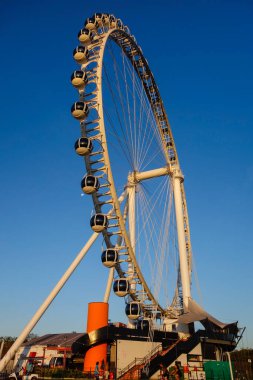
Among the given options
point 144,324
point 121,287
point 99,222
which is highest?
point 99,222

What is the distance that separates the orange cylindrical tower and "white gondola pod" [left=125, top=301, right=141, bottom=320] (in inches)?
60.7

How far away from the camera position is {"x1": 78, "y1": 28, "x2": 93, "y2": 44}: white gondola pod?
2692cm

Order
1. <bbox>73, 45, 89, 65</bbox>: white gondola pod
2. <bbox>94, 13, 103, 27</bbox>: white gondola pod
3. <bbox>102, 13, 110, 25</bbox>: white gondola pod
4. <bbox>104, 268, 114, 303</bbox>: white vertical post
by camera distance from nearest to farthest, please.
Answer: <bbox>73, 45, 89, 65</bbox>: white gondola pod, <bbox>104, 268, 114, 303</bbox>: white vertical post, <bbox>94, 13, 103, 27</bbox>: white gondola pod, <bbox>102, 13, 110, 25</bbox>: white gondola pod

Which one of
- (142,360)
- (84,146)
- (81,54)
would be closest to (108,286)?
(142,360)

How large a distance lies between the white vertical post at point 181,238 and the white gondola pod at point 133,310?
7.01 m

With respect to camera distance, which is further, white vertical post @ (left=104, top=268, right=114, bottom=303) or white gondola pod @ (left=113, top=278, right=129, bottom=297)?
white vertical post @ (left=104, top=268, right=114, bottom=303)

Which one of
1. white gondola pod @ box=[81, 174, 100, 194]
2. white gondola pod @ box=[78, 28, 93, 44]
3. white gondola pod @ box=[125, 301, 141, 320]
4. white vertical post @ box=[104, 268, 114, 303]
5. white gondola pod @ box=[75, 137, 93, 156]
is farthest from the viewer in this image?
white vertical post @ box=[104, 268, 114, 303]

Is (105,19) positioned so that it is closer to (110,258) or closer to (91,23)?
(91,23)

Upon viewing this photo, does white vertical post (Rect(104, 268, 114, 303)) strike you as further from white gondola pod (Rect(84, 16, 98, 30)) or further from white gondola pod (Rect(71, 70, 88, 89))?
white gondola pod (Rect(84, 16, 98, 30))

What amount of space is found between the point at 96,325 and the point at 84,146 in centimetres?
1149

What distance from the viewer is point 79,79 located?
982 inches

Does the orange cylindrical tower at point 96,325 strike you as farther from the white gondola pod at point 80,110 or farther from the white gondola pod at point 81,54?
the white gondola pod at point 81,54

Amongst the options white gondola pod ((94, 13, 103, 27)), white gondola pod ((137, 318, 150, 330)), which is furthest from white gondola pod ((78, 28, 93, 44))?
white gondola pod ((137, 318, 150, 330))

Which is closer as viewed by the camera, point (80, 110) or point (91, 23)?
point (80, 110)
